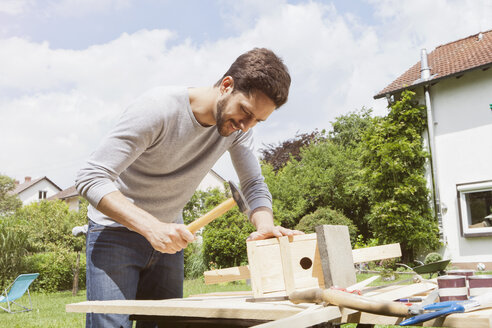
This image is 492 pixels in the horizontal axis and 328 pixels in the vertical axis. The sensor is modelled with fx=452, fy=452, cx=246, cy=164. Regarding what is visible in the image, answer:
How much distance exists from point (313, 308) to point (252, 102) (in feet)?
3.36

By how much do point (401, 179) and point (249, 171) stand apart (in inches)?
424

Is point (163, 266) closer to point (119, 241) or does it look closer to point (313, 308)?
point (119, 241)

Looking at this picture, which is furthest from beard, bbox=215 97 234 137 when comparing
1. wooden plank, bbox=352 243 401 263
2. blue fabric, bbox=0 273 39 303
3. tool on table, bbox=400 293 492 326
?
blue fabric, bbox=0 273 39 303

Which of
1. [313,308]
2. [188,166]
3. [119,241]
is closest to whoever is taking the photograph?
[313,308]

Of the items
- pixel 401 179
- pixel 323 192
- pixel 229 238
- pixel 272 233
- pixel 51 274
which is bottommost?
pixel 51 274

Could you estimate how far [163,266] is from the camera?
93.1 inches

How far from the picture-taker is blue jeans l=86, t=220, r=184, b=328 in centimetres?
201

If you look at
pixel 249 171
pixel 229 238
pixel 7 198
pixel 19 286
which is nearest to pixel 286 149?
pixel 229 238

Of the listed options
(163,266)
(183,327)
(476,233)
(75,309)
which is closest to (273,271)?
(183,327)

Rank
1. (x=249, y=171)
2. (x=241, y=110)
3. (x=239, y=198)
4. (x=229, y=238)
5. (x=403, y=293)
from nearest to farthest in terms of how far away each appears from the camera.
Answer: (x=403, y=293)
(x=241, y=110)
(x=239, y=198)
(x=249, y=171)
(x=229, y=238)

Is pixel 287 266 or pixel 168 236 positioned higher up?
pixel 168 236

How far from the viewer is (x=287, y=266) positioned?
1.99 m

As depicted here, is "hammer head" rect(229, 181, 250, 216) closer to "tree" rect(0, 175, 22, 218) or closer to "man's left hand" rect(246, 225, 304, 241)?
"man's left hand" rect(246, 225, 304, 241)

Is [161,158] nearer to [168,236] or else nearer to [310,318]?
[168,236]
